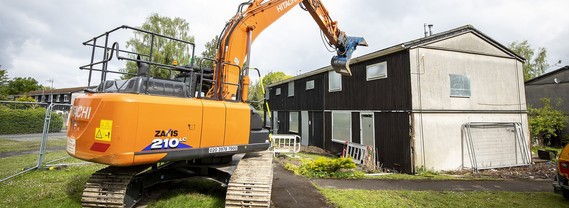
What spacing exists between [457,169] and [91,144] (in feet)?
41.6

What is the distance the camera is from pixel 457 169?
10.9m

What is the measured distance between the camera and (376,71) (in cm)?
1240

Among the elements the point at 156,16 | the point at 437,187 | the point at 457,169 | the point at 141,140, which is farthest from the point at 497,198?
the point at 156,16

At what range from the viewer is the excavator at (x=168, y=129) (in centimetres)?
410

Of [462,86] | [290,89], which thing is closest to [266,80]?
[290,89]

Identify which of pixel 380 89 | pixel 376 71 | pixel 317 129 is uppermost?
pixel 376 71

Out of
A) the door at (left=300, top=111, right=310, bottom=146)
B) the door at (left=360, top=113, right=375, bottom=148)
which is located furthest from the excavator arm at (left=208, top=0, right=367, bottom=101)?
the door at (left=300, top=111, right=310, bottom=146)

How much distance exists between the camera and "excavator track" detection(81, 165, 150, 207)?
4.70m

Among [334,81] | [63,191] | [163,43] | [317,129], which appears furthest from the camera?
[163,43]

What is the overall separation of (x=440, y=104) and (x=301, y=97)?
1010cm

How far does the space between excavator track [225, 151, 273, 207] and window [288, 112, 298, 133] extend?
14604 mm

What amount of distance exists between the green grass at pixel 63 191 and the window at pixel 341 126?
8536 millimetres

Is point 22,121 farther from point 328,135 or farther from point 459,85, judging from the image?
point 459,85

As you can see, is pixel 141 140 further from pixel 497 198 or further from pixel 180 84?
pixel 497 198
